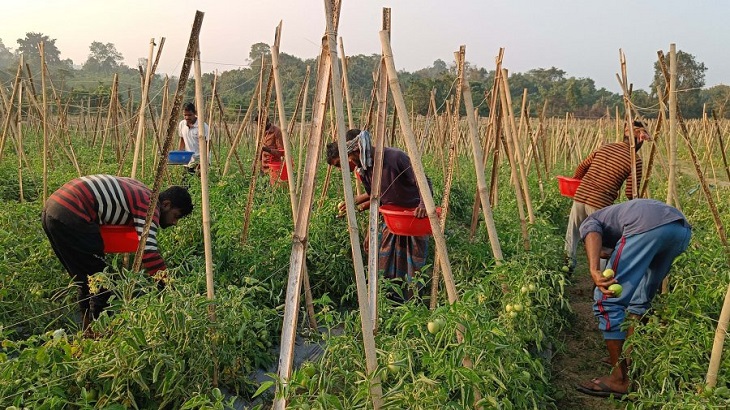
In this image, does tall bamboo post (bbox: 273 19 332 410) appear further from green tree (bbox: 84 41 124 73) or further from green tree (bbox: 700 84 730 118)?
green tree (bbox: 84 41 124 73)

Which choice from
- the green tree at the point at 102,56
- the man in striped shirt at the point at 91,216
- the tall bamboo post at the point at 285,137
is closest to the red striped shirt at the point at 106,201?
the man in striped shirt at the point at 91,216

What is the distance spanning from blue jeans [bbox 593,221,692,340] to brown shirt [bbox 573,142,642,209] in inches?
64.7

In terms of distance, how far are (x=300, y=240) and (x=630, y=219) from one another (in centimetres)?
223

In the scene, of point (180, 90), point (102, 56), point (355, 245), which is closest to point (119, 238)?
point (180, 90)

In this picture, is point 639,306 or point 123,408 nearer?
point 123,408

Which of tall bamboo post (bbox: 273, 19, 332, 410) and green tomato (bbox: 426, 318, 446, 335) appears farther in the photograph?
green tomato (bbox: 426, 318, 446, 335)

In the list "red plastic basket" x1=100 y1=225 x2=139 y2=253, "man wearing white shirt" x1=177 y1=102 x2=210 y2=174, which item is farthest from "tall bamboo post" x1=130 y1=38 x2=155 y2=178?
"man wearing white shirt" x1=177 y1=102 x2=210 y2=174

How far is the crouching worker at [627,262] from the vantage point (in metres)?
2.99

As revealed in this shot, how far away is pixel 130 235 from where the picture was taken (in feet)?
10.6

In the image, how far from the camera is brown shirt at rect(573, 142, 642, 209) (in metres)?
4.63

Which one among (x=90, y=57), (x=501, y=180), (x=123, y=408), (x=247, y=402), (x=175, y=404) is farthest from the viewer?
(x=90, y=57)

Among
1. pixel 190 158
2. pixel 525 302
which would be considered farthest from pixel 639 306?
pixel 190 158

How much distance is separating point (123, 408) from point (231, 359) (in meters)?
0.69

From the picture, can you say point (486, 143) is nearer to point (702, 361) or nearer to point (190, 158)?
point (702, 361)
